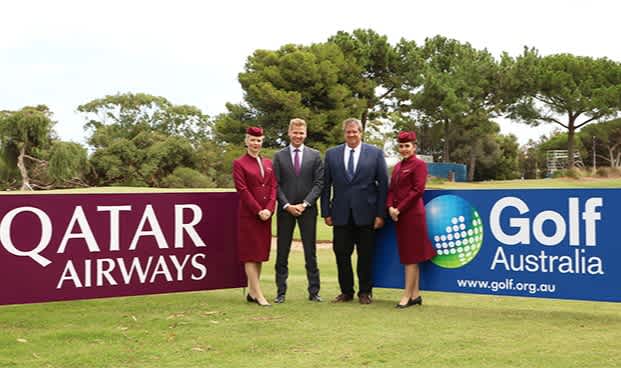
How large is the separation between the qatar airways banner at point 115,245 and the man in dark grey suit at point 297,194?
1.91 ft

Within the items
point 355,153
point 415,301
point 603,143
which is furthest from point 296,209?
point 603,143

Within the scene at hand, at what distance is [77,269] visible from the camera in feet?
22.7

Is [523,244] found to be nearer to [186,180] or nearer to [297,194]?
[297,194]

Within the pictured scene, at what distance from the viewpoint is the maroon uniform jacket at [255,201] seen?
23.5ft

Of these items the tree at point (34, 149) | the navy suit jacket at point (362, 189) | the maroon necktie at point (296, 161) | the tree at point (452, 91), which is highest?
the tree at point (452, 91)

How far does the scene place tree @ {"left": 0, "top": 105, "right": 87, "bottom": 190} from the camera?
4184 centimetres

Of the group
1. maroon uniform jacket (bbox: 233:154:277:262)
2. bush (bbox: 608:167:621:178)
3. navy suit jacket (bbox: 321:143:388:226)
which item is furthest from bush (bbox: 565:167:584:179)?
maroon uniform jacket (bbox: 233:154:277:262)

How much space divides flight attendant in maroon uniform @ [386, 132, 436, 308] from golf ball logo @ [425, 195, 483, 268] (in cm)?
13

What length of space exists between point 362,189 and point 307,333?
6.01 ft

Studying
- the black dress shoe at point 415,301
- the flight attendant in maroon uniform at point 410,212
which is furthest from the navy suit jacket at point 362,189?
the black dress shoe at point 415,301

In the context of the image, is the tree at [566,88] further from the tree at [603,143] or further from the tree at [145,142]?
the tree at [145,142]

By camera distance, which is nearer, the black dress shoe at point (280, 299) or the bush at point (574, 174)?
the black dress shoe at point (280, 299)

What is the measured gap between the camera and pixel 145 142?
5778cm

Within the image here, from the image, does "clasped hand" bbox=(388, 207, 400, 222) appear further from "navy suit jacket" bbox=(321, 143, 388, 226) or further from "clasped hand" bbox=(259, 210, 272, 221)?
"clasped hand" bbox=(259, 210, 272, 221)
